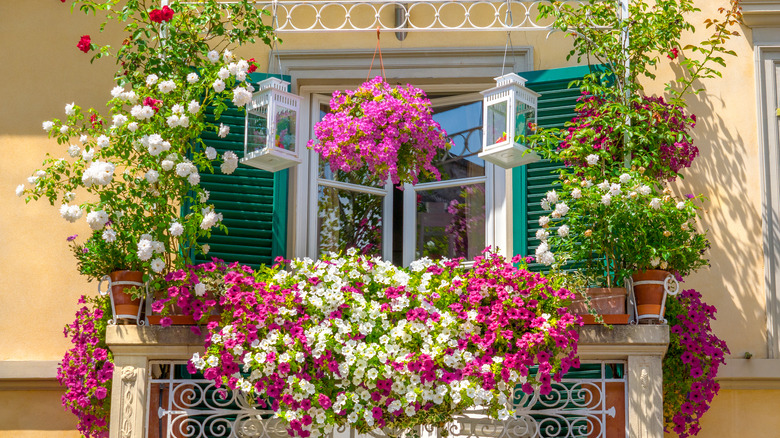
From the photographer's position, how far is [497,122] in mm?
6336

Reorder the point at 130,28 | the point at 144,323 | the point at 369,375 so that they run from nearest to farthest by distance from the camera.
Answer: the point at 369,375
the point at 144,323
the point at 130,28

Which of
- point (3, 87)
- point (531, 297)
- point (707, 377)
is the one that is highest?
point (3, 87)

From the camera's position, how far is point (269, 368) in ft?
18.0

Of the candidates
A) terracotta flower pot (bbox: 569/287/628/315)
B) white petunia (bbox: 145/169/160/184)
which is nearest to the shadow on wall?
terracotta flower pot (bbox: 569/287/628/315)

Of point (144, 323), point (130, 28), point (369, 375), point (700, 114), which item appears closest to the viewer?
point (369, 375)

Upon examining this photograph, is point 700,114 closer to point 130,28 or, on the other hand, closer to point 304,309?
point 304,309

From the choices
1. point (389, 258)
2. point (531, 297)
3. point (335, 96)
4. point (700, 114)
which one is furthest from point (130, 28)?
point (700, 114)

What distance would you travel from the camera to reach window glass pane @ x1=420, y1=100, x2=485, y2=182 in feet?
24.0

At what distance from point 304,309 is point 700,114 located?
303cm

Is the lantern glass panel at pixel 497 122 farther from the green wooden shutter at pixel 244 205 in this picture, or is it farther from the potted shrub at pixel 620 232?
the green wooden shutter at pixel 244 205

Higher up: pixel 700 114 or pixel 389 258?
pixel 700 114

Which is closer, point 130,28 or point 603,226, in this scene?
point 603,226

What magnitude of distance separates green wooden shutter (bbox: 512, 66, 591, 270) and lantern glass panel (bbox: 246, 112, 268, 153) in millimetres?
1643

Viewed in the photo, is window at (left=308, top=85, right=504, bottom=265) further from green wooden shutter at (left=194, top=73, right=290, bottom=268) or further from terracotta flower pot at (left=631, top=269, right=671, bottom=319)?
terracotta flower pot at (left=631, top=269, right=671, bottom=319)
